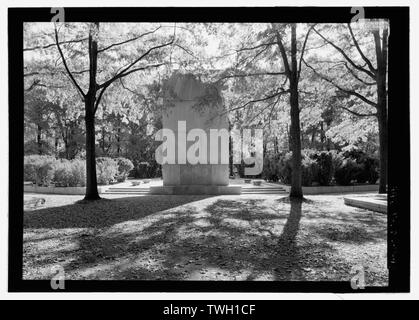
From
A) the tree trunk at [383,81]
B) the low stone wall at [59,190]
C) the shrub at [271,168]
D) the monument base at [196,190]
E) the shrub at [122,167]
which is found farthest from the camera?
the shrub at [122,167]

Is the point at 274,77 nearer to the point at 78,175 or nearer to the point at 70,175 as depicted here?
the point at 78,175

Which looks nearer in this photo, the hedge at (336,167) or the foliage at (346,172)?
the hedge at (336,167)

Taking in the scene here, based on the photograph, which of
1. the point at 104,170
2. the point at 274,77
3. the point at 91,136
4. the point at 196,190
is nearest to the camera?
the point at 91,136

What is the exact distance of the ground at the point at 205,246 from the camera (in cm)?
357

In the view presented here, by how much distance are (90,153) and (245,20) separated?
26.4ft

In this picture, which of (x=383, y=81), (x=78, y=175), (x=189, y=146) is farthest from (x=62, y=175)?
(x=383, y=81)

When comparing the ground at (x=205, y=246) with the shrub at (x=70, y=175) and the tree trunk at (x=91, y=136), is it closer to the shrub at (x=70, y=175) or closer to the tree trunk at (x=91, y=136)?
the tree trunk at (x=91, y=136)

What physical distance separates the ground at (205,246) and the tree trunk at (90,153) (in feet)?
8.17

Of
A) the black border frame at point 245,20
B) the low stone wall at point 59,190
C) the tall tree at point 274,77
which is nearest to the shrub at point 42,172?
the low stone wall at point 59,190

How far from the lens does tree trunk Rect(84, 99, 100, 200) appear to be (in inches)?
376

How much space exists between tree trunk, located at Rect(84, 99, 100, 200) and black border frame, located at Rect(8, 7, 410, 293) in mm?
7097

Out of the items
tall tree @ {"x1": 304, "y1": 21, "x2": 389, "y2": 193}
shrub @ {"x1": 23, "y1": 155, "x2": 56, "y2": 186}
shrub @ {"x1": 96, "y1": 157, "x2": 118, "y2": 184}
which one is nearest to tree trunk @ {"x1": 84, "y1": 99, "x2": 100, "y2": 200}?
shrub @ {"x1": 23, "y1": 155, "x2": 56, "y2": 186}

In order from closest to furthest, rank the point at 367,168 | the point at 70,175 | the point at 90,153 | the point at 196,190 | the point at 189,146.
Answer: the point at 90,153 < the point at 196,190 < the point at 189,146 < the point at 70,175 < the point at 367,168

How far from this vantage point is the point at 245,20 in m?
2.77
